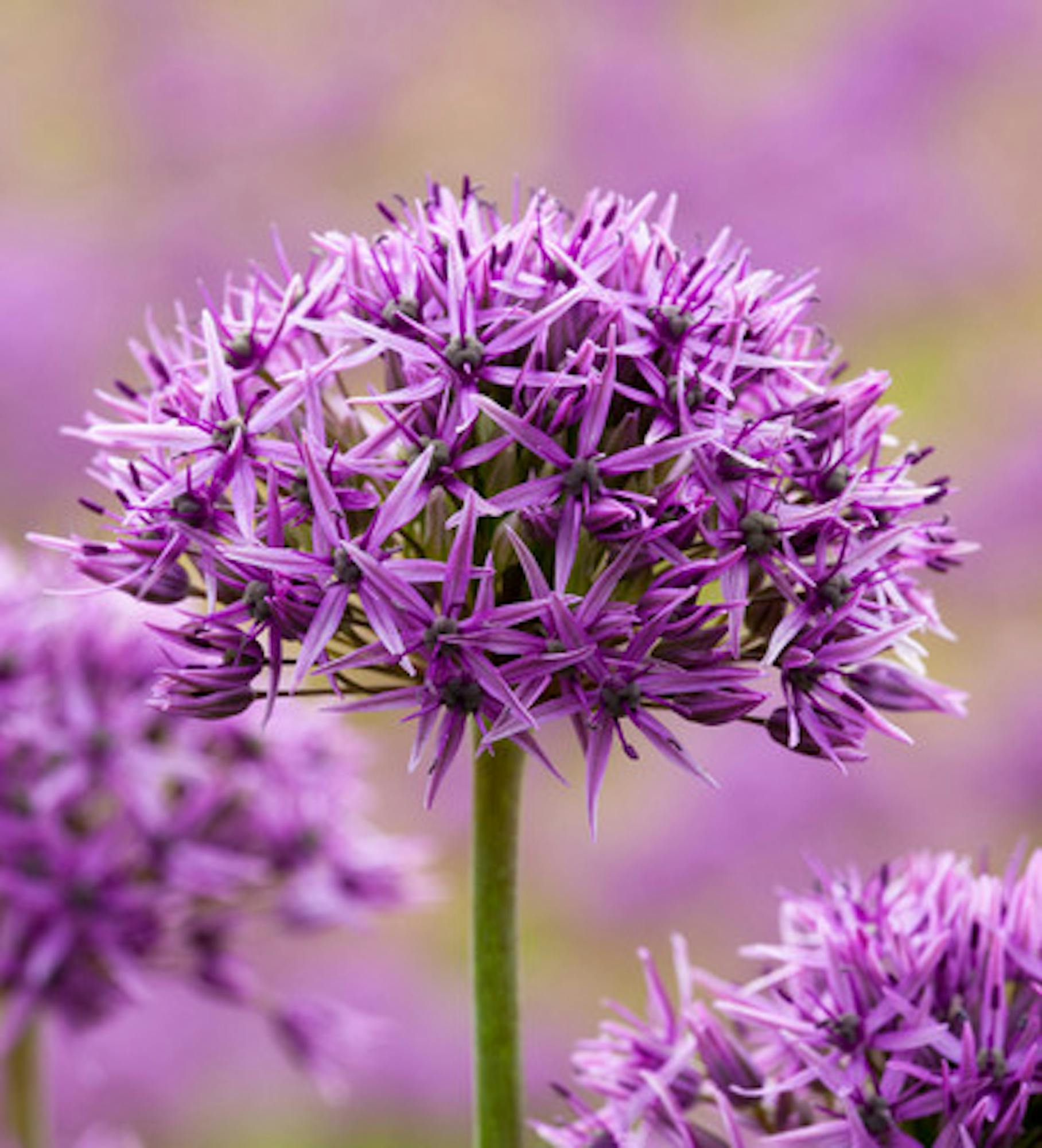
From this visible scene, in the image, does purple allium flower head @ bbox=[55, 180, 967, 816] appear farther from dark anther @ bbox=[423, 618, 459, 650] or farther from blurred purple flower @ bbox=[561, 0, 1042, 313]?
blurred purple flower @ bbox=[561, 0, 1042, 313]

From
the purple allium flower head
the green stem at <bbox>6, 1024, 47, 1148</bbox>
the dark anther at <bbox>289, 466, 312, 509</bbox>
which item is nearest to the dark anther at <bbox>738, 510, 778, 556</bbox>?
the purple allium flower head

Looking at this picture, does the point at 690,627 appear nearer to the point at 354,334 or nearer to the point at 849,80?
the point at 354,334

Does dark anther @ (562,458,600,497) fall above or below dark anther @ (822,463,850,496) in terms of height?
below

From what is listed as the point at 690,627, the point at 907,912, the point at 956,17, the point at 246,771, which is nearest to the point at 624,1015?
the point at 907,912

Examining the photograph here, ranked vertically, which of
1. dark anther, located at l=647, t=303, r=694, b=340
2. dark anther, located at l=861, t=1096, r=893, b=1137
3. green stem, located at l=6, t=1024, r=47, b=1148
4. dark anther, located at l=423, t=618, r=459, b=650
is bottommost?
dark anther, located at l=861, t=1096, r=893, b=1137

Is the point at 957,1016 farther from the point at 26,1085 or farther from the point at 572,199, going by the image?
the point at 572,199

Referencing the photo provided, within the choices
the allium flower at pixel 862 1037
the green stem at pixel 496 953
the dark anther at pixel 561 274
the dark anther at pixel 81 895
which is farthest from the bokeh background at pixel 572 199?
the dark anther at pixel 561 274
